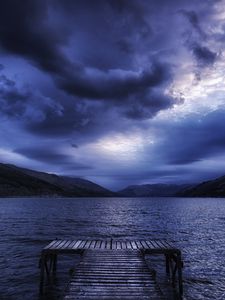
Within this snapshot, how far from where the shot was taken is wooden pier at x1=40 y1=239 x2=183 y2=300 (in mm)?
13570

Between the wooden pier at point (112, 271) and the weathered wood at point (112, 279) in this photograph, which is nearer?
the weathered wood at point (112, 279)

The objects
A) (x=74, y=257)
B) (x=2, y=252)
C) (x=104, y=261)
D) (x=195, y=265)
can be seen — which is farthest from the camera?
(x=2, y=252)

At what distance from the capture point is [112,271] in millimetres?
16844

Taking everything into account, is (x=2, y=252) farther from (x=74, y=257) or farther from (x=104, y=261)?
(x=104, y=261)

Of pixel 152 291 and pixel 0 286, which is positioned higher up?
pixel 152 291

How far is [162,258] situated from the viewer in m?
32.9

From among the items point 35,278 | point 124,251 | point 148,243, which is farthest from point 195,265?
point 35,278

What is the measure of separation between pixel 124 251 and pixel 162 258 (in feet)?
40.5

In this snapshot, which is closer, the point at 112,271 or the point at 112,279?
the point at 112,279

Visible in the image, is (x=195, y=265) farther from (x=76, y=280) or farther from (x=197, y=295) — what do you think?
(x=76, y=280)

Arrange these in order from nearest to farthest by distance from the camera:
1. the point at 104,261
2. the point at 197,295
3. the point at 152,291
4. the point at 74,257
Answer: the point at 152,291
the point at 104,261
the point at 197,295
the point at 74,257

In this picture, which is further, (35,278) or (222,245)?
(222,245)

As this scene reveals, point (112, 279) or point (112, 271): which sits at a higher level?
point (112, 271)

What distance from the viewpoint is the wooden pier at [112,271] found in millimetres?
13570
